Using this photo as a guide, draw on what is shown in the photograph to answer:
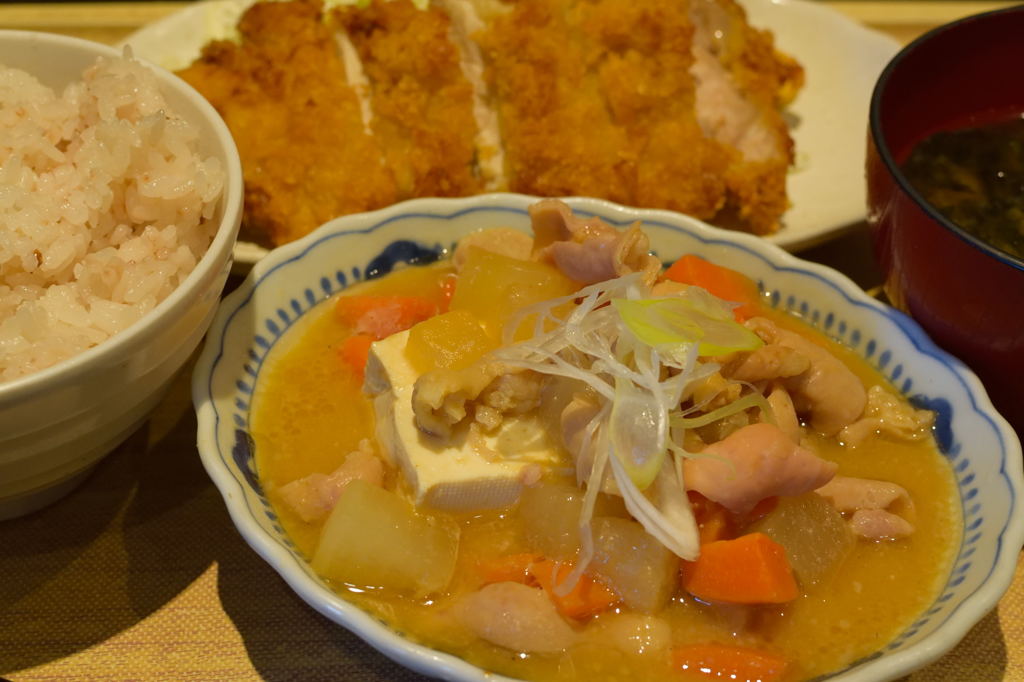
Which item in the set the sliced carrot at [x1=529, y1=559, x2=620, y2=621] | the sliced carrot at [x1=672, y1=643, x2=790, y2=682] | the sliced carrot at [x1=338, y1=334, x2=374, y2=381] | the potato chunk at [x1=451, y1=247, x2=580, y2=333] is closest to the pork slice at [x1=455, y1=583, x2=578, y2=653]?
the sliced carrot at [x1=529, y1=559, x2=620, y2=621]

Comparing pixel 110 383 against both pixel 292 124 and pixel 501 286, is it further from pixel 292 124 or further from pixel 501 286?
pixel 292 124

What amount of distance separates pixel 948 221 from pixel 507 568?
140cm

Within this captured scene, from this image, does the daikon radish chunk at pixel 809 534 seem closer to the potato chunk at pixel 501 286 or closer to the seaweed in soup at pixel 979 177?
the potato chunk at pixel 501 286

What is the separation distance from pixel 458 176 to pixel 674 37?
2.93 ft

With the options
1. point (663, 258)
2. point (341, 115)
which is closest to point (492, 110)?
point (341, 115)

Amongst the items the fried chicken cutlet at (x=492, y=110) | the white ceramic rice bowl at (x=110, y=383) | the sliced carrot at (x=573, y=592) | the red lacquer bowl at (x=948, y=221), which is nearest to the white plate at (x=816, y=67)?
the fried chicken cutlet at (x=492, y=110)

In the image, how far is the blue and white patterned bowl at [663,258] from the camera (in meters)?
1.77

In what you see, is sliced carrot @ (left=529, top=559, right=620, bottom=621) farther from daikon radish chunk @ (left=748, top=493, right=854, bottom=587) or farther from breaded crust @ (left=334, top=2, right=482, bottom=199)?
breaded crust @ (left=334, top=2, right=482, bottom=199)

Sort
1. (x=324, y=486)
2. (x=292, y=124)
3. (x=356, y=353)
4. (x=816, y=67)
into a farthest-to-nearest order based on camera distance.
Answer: (x=816, y=67)
(x=292, y=124)
(x=356, y=353)
(x=324, y=486)

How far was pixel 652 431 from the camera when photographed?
6.19 feet

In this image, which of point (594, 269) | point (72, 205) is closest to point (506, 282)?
point (594, 269)

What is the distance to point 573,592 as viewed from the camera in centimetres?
190

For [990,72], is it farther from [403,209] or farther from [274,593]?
[274,593]

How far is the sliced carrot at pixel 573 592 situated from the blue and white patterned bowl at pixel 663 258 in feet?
0.88
